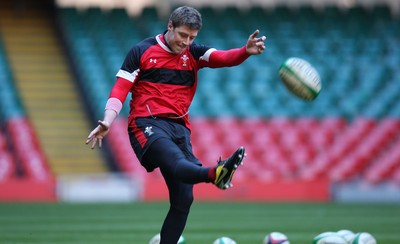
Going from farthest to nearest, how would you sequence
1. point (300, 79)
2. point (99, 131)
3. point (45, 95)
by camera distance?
point (45, 95) → point (300, 79) → point (99, 131)

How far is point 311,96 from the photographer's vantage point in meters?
7.86

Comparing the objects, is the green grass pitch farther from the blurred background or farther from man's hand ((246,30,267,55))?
man's hand ((246,30,267,55))

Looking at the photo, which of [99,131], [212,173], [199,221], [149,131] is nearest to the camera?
[212,173]

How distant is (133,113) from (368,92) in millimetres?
17105

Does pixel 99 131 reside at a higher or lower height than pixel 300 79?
lower

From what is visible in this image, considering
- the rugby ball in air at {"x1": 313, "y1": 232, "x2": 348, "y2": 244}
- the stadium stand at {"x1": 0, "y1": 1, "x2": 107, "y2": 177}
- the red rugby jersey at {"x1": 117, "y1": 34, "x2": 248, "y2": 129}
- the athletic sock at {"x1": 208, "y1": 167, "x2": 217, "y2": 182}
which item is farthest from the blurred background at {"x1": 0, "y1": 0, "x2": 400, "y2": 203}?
the athletic sock at {"x1": 208, "y1": 167, "x2": 217, "y2": 182}

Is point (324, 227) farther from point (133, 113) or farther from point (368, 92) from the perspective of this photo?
point (368, 92)

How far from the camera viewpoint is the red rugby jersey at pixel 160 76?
7750 mm

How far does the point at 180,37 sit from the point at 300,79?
1.10 metres

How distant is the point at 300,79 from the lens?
7836mm

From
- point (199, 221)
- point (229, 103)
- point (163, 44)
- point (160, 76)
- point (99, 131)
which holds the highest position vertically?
point (229, 103)

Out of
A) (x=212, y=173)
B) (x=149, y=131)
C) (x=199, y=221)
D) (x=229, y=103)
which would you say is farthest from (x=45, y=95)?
(x=212, y=173)

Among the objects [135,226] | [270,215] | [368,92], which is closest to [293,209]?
[270,215]

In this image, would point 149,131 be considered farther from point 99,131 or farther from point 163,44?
point 163,44
